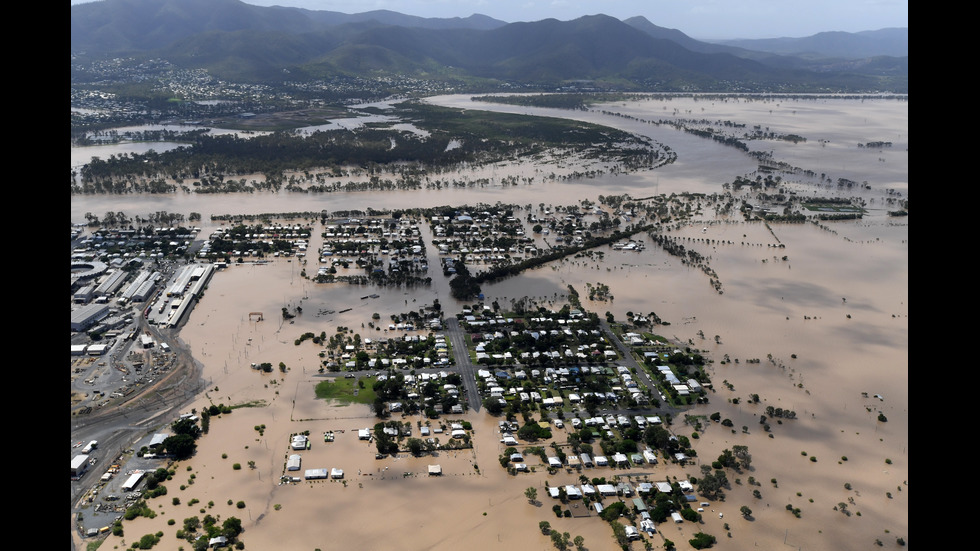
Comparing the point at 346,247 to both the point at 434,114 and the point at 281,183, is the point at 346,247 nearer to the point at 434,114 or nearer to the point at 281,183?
the point at 281,183

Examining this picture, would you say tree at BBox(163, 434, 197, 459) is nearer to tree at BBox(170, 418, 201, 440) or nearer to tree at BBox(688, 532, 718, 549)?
tree at BBox(170, 418, 201, 440)

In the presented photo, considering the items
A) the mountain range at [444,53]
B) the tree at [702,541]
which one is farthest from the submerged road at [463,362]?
the mountain range at [444,53]

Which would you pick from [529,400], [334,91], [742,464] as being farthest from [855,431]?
[334,91]

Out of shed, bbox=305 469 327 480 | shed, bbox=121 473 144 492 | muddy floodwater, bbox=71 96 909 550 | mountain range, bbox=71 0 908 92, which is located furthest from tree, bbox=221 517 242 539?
mountain range, bbox=71 0 908 92

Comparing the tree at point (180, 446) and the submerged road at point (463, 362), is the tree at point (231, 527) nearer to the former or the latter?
the tree at point (180, 446)

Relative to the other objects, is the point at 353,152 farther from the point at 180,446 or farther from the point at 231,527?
the point at 231,527

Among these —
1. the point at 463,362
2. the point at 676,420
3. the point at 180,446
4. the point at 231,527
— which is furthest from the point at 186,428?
the point at 676,420
